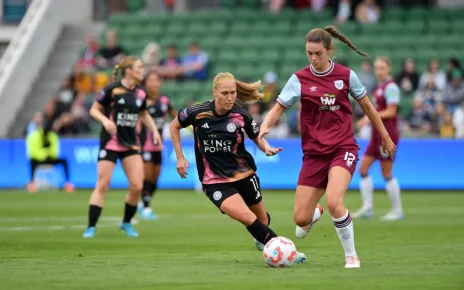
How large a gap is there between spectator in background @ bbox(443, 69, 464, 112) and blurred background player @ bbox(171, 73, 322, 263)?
17.0m

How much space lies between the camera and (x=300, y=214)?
1124 cm

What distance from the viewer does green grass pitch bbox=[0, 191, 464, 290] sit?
9484 mm

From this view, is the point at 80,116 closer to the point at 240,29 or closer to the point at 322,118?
the point at 240,29

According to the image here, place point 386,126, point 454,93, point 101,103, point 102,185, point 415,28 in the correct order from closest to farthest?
point 102,185 < point 101,103 < point 386,126 < point 454,93 < point 415,28

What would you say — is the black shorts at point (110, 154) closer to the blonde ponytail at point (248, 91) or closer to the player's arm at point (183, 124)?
the player's arm at point (183, 124)

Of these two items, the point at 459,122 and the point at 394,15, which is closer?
the point at 459,122

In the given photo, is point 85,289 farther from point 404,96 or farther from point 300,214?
point 404,96

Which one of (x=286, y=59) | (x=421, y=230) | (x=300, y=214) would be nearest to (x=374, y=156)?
(x=421, y=230)

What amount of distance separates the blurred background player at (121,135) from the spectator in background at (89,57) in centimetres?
1810

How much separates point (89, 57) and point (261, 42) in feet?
17.9

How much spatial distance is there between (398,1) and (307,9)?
11.9 feet

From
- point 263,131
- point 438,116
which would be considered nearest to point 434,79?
point 438,116

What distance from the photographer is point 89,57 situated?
34.0 meters

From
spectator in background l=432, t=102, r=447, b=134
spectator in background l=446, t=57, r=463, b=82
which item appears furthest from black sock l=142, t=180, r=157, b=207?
spectator in background l=446, t=57, r=463, b=82
